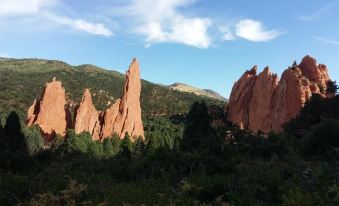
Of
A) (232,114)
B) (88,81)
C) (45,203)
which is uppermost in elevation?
(88,81)

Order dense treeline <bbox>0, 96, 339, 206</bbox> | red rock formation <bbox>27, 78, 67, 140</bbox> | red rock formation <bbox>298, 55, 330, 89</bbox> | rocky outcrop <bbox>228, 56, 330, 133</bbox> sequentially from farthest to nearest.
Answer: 1. red rock formation <bbox>27, 78, 67, 140</bbox>
2. red rock formation <bbox>298, 55, 330, 89</bbox>
3. rocky outcrop <bbox>228, 56, 330, 133</bbox>
4. dense treeline <bbox>0, 96, 339, 206</bbox>

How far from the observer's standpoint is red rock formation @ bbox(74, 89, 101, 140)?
93750 millimetres

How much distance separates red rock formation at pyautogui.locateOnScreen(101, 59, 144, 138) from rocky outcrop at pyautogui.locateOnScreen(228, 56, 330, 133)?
25.8m

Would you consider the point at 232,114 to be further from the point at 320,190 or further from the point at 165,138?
the point at 320,190

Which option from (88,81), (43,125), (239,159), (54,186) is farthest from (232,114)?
(88,81)

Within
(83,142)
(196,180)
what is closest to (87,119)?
(83,142)

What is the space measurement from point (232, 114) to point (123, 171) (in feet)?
240

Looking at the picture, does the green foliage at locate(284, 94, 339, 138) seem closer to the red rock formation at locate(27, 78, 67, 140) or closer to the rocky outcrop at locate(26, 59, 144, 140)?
the rocky outcrop at locate(26, 59, 144, 140)

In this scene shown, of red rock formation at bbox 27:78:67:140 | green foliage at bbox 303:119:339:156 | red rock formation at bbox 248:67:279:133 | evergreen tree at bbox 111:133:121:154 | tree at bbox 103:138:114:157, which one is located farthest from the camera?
red rock formation at bbox 27:78:67:140

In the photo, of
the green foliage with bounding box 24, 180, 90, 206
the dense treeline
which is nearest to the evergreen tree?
the dense treeline

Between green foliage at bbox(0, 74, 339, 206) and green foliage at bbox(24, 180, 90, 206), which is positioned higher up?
green foliage at bbox(0, 74, 339, 206)

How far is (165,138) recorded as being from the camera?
8506 centimetres

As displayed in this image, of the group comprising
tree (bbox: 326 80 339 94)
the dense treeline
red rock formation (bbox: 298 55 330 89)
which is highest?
red rock formation (bbox: 298 55 330 89)

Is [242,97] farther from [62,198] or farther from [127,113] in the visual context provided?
[62,198]
